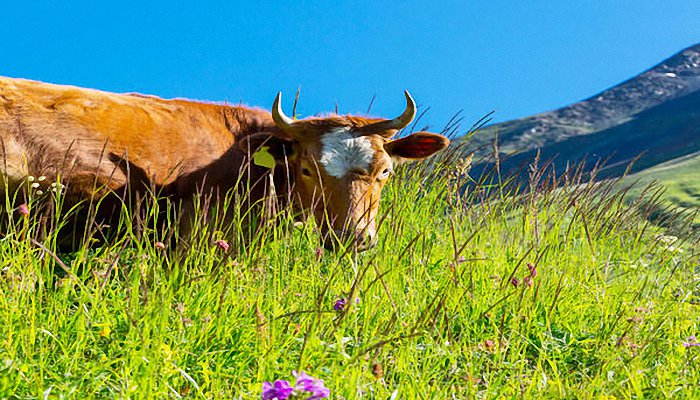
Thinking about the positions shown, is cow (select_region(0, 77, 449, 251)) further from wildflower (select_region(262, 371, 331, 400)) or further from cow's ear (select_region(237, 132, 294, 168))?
wildflower (select_region(262, 371, 331, 400))

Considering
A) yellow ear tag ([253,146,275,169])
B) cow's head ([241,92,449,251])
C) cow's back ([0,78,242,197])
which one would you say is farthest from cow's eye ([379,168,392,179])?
cow's back ([0,78,242,197])

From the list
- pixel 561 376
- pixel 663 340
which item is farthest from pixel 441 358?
pixel 663 340

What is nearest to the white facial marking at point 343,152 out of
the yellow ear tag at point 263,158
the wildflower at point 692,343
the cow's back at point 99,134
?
the yellow ear tag at point 263,158

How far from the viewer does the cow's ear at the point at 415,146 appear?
680 centimetres

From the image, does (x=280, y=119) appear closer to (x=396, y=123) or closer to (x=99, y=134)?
(x=396, y=123)

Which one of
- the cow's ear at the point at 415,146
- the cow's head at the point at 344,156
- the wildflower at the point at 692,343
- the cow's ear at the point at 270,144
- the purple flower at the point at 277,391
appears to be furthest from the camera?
the cow's ear at the point at 415,146

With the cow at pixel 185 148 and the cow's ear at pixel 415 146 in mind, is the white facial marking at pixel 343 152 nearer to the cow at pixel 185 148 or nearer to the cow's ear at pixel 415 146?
the cow at pixel 185 148

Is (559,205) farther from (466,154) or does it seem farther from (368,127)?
(368,127)

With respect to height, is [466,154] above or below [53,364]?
above

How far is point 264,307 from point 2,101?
357 cm

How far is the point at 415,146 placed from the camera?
22.8ft

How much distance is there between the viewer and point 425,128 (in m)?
8.26

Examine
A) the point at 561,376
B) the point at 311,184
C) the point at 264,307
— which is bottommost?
the point at 561,376

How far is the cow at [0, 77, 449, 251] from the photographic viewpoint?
608 cm
